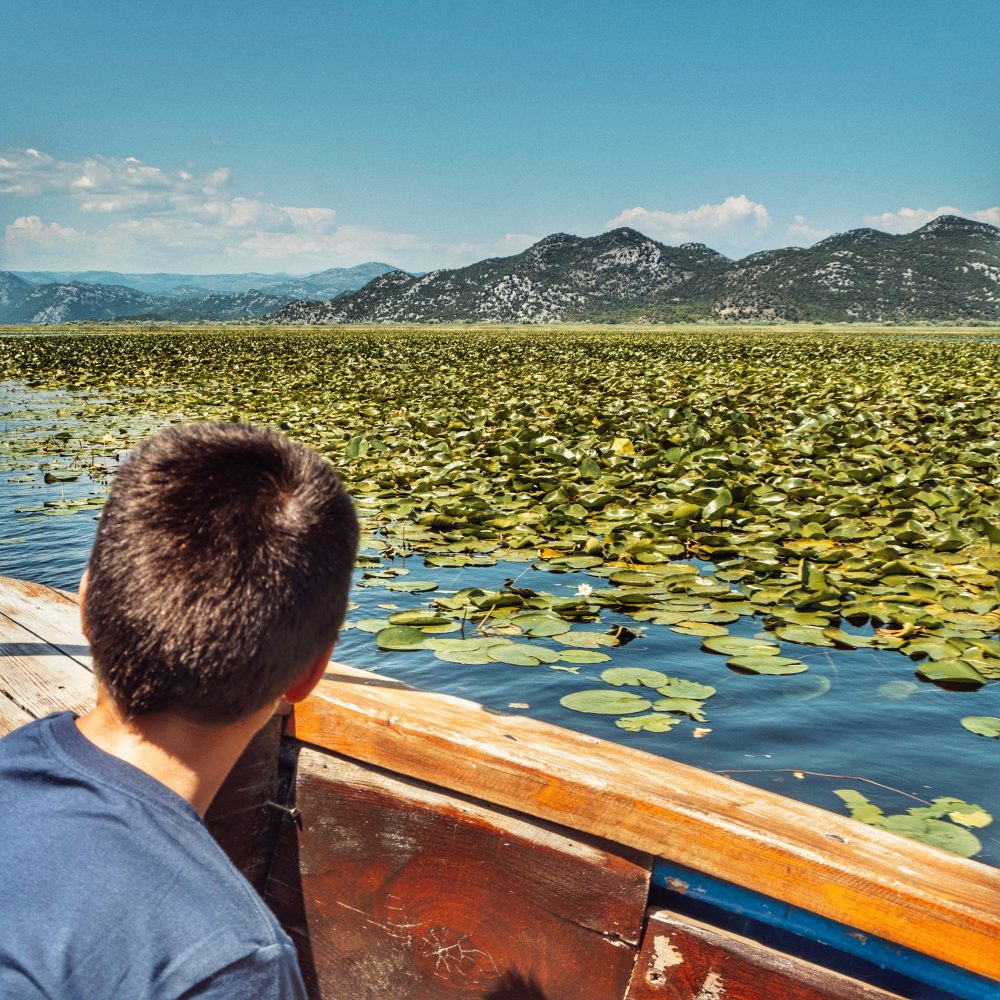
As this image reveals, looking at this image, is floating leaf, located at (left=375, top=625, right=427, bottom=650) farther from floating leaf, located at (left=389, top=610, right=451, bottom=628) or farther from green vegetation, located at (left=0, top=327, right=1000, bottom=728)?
floating leaf, located at (left=389, top=610, right=451, bottom=628)

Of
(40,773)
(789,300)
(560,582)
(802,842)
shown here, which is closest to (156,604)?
(40,773)

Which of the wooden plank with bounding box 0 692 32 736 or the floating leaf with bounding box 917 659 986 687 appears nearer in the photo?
the wooden plank with bounding box 0 692 32 736

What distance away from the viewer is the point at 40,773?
963mm

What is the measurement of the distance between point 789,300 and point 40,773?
502ft

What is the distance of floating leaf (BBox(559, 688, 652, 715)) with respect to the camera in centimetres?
316

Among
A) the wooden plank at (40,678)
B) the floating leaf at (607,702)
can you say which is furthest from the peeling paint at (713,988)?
the floating leaf at (607,702)

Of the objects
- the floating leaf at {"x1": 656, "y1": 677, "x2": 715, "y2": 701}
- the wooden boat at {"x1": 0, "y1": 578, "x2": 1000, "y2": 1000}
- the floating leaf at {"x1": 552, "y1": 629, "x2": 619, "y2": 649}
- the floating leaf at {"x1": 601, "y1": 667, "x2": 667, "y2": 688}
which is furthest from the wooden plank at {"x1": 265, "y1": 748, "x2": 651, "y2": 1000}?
the floating leaf at {"x1": 552, "y1": 629, "x2": 619, "y2": 649}

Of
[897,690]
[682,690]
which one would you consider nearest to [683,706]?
→ [682,690]

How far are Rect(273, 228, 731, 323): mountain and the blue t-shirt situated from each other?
17555 centimetres

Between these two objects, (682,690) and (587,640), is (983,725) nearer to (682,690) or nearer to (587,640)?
(682,690)

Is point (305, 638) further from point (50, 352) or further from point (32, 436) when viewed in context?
point (50, 352)

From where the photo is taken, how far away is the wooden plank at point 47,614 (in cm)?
220

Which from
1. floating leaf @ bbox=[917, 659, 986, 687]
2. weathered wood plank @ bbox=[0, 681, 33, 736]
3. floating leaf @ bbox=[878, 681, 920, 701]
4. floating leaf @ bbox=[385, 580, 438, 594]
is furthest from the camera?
floating leaf @ bbox=[385, 580, 438, 594]

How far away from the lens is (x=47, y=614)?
2.45 meters
